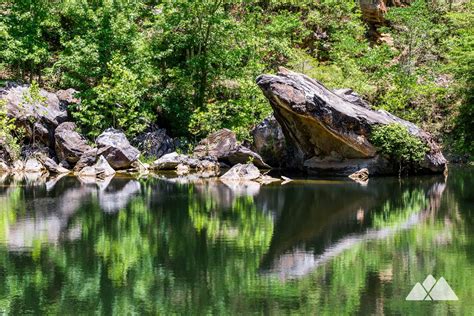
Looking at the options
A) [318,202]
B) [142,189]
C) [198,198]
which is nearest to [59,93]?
[142,189]

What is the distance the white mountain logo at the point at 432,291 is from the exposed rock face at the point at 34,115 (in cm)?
2725

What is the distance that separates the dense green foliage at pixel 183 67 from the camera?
123 ft

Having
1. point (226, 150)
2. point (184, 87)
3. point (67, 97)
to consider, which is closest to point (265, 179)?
point (226, 150)

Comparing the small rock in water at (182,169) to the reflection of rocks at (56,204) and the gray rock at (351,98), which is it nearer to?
the reflection of rocks at (56,204)

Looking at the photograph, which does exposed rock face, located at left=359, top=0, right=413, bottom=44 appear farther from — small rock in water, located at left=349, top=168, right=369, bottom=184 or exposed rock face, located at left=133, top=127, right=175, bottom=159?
small rock in water, located at left=349, top=168, right=369, bottom=184

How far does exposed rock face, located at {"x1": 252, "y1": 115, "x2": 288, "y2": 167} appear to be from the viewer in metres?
35.5

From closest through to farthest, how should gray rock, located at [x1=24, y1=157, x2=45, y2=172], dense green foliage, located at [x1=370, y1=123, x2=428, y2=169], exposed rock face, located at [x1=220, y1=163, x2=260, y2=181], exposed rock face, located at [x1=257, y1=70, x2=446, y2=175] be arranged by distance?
1. exposed rock face, located at [x1=220, y1=163, x2=260, y2=181]
2. exposed rock face, located at [x1=257, y1=70, x2=446, y2=175]
3. dense green foliage, located at [x1=370, y1=123, x2=428, y2=169]
4. gray rock, located at [x1=24, y1=157, x2=45, y2=172]

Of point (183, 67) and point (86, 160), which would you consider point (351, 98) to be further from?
point (86, 160)

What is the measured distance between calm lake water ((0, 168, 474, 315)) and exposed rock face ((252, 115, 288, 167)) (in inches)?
426

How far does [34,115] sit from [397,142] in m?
17.7

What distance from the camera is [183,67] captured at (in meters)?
40.5

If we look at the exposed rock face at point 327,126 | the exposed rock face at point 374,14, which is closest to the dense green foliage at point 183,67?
the exposed rock face at point 327,126

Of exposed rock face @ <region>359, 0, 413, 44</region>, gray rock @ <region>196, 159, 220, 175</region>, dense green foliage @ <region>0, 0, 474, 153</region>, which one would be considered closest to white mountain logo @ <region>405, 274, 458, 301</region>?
gray rock @ <region>196, 159, 220, 175</region>

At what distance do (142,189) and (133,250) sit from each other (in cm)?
1161
